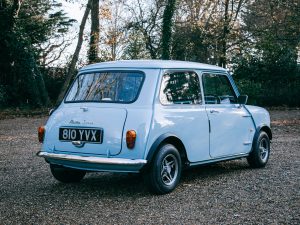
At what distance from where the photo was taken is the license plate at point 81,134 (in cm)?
593

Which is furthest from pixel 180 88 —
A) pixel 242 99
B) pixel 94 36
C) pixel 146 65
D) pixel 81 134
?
pixel 94 36

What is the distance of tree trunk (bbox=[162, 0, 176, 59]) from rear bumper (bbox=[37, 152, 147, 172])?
19.9 meters

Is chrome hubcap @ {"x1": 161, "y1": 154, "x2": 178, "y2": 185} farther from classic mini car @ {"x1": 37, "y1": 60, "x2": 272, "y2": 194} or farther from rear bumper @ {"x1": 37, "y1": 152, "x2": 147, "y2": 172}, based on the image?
rear bumper @ {"x1": 37, "y1": 152, "x2": 147, "y2": 172}

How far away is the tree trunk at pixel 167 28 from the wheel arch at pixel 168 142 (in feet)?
63.6

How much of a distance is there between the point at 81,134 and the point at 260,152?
3.64 meters

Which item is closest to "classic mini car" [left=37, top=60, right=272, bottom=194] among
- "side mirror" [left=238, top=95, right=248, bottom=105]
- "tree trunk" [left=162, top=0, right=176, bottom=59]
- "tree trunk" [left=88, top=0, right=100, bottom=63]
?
"side mirror" [left=238, top=95, right=248, bottom=105]

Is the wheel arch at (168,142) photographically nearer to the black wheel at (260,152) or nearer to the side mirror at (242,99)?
the side mirror at (242,99)

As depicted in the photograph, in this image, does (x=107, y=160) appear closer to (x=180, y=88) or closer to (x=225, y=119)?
(x=180, y=88)

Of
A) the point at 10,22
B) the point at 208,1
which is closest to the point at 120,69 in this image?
the point at 10,22

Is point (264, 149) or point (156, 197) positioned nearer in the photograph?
point (156, 197)

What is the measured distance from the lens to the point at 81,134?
6047 millimetres

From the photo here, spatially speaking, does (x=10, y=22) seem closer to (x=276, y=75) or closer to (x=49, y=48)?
(x=49, y=48)

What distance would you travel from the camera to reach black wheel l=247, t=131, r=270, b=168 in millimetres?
8070

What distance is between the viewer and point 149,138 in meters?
5.81
